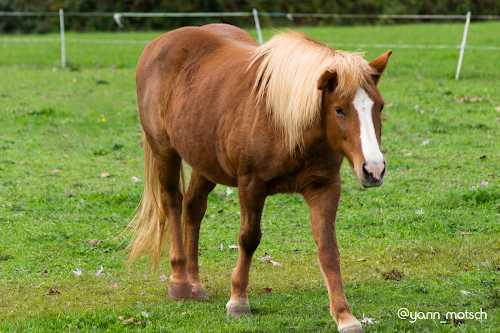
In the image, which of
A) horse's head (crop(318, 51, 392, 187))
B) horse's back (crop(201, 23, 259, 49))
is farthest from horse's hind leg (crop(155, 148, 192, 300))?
horse's head (crop(318, 51, 392, 187))

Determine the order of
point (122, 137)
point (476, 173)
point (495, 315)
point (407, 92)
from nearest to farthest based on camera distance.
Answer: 1. point (495, 315)
2. point (476, 173)
3. point (122, 137)
4. point (407, 92)

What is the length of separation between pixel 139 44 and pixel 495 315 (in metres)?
16.9

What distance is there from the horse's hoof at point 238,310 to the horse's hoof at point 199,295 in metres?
0.61

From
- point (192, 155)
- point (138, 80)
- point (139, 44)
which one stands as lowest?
point (139, 44)

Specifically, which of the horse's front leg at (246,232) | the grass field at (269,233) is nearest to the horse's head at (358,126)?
the horse's front leg at (246,232)

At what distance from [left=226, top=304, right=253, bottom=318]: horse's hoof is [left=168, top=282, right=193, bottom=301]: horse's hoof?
0.67m

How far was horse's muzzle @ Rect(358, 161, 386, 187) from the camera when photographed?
2941mm

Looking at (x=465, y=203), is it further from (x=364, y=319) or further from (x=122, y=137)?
(x=122, y=137)

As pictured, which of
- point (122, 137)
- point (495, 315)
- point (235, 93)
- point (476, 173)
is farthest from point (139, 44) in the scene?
point (495, 315)

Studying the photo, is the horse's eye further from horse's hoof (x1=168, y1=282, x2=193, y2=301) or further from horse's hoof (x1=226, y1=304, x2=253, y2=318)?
horse's hoof (x1=168, y1=282, x2=193, y2=301)

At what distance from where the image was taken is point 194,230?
4.86 m

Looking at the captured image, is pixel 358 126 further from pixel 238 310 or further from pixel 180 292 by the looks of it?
pixel 180 292

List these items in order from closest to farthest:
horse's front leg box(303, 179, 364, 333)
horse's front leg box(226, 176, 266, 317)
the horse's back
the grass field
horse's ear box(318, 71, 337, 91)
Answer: horse's ear box(318, 71, 337, 91) < horse's front leg box(303, 179, 364, 333) < horse's front leg box(226, 176, 266, 317) < the grass field < the horse's back

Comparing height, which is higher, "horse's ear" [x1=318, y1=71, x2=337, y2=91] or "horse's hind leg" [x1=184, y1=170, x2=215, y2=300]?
"horse's ear" [x1=318, y1=71, x2=337, y2=91]
